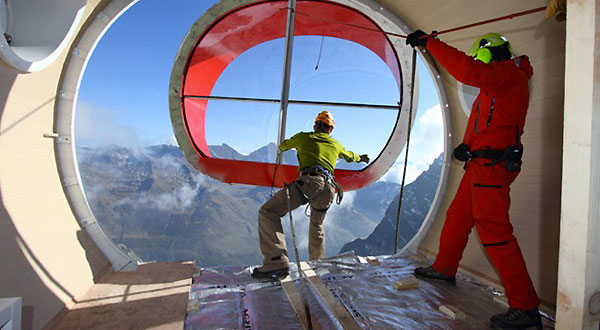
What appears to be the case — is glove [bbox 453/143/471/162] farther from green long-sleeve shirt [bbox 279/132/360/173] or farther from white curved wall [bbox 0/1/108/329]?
white curved wall [bbox 0/1/108/329]

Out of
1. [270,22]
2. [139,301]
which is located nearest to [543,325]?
[139,301]

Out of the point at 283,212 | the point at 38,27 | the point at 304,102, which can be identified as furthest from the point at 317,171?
the point at 38,27

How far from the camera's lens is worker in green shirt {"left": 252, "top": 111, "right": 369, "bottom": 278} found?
8.23ft

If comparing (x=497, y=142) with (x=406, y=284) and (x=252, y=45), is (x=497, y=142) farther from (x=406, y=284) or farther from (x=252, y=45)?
(x=252, y=45)

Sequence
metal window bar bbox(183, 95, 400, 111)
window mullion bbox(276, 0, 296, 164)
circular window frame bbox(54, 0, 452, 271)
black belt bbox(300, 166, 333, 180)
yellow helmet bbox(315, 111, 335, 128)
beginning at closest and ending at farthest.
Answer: circular window frame bbox(54, 0, 452, 271) → black belt bbox(300, 166, 333, 180) → yellow helmet bbox(315, 111, 335, 128) → window mullion bbox(276, 0, 296, 164) → metal window bar bbox(183, 95, 400, 111)

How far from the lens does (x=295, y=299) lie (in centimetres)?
207

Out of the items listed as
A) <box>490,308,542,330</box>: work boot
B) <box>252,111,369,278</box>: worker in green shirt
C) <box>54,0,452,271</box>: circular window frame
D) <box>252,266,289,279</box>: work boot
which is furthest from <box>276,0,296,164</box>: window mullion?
<box>490,308,542,330</box>: work boot

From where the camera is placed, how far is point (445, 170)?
3.22 metres

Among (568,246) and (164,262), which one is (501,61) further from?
(164,262)

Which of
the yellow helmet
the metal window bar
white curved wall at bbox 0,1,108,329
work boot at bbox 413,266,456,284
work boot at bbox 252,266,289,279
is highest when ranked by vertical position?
the metal window bar

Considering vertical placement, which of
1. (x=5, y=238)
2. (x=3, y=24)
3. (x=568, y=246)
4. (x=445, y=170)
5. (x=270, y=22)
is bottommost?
(x=5, y=238)

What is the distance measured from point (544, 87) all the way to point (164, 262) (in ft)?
9.93

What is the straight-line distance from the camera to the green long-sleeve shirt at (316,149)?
118 inches

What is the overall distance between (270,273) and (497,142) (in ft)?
5.66
